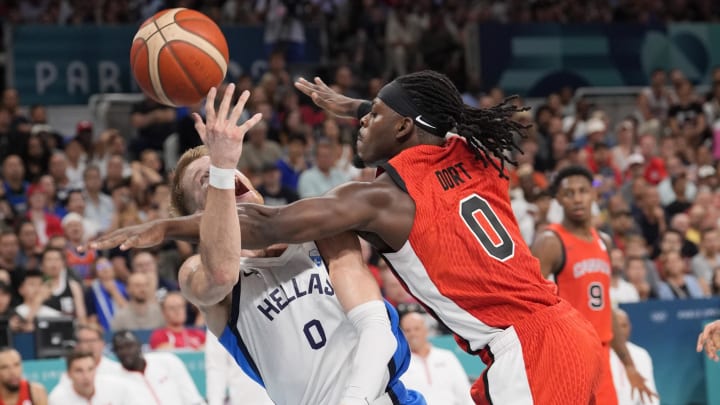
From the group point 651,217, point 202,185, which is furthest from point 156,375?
point 651,217

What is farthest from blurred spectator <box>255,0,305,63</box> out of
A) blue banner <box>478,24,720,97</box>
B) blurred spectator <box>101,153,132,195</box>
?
blurred spectator <box>101,153,132,195</box>

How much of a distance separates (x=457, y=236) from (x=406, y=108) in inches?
21.1

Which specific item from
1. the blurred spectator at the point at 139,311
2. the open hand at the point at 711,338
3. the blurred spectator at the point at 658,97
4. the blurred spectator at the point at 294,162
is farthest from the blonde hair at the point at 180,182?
the blurred spectator at the point at 658,97

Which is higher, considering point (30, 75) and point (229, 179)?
point (229, 179)

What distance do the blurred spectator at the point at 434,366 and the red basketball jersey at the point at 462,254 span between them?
4776mm

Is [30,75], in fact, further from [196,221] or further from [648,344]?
[196,221]

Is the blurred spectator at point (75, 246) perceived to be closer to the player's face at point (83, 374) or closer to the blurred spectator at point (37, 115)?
the player's face at point (83, 374)

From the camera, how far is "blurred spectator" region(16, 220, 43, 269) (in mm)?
10273

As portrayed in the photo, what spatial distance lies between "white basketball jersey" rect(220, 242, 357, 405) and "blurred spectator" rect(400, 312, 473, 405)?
15.4 feet

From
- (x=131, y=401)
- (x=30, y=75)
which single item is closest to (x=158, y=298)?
(x=131, y=401)

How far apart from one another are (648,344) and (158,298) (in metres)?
4.60

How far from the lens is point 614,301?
1061cm

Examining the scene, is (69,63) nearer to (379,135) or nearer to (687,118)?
(687,118)

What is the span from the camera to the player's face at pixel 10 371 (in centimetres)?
799
